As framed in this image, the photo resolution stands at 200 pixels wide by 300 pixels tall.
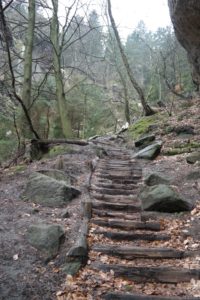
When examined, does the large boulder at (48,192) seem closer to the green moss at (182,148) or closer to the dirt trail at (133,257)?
the dirt trail at (133,257)

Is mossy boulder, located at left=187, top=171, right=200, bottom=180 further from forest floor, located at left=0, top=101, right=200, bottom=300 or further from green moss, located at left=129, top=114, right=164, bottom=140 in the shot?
green moss, located at left=129, top=114, right=164, bottom=140

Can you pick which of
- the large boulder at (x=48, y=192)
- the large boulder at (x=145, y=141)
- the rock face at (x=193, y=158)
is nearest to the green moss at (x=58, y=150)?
the large boulder at (x=145, y=141)

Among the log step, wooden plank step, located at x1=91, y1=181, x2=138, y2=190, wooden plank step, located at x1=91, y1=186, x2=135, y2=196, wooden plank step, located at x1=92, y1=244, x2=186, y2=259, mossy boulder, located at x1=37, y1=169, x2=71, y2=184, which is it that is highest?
mossy boulder, located at x1=37, y1=169, x2=71, y2=184

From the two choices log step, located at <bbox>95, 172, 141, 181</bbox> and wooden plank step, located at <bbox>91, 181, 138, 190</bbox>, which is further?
log step, located at <bbox>95, 172, 141, 181</bbox>

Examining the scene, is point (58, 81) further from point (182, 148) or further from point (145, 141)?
point (182, 148)

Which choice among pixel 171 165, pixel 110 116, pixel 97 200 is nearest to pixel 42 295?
pixel 97 200

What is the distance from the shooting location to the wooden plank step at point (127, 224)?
6777mm

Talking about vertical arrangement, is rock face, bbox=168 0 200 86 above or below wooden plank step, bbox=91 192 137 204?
above

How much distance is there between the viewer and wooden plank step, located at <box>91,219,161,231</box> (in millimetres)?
6777

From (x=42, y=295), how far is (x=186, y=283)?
202cm

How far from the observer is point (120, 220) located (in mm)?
6918

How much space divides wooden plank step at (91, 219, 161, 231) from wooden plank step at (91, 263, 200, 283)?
153 cm

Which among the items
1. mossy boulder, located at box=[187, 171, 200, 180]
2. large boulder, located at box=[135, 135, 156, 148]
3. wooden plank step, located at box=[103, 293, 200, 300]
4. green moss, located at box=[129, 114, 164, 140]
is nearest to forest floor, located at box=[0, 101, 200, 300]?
mossy boulder, located at box=[187, 171, 200, 180]

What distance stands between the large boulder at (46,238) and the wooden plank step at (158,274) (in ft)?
3.46
